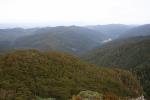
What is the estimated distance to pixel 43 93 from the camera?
9375 cm

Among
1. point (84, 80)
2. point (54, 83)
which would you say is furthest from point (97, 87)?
point (54, 83)

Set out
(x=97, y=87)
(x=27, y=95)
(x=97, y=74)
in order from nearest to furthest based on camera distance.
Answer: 1. (x=27, y=95)
2. (x=97, y=87)
3. (x=97, y=74)

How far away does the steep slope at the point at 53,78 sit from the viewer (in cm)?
9375

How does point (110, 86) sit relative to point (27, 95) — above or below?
below

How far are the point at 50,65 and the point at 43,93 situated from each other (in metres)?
39.8

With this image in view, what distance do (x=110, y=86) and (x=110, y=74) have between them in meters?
17.8

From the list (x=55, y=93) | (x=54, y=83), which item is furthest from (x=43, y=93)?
(x=54, y=83)

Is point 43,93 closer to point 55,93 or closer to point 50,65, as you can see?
point 55,93

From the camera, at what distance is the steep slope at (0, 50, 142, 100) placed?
308ft

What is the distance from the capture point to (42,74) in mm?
118375

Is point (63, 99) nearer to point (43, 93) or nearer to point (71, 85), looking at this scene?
point (43, 93)

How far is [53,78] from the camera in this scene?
11750cm

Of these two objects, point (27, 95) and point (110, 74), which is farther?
point (110, 74)

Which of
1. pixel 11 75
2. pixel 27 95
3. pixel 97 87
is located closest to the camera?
pixel 27 95
